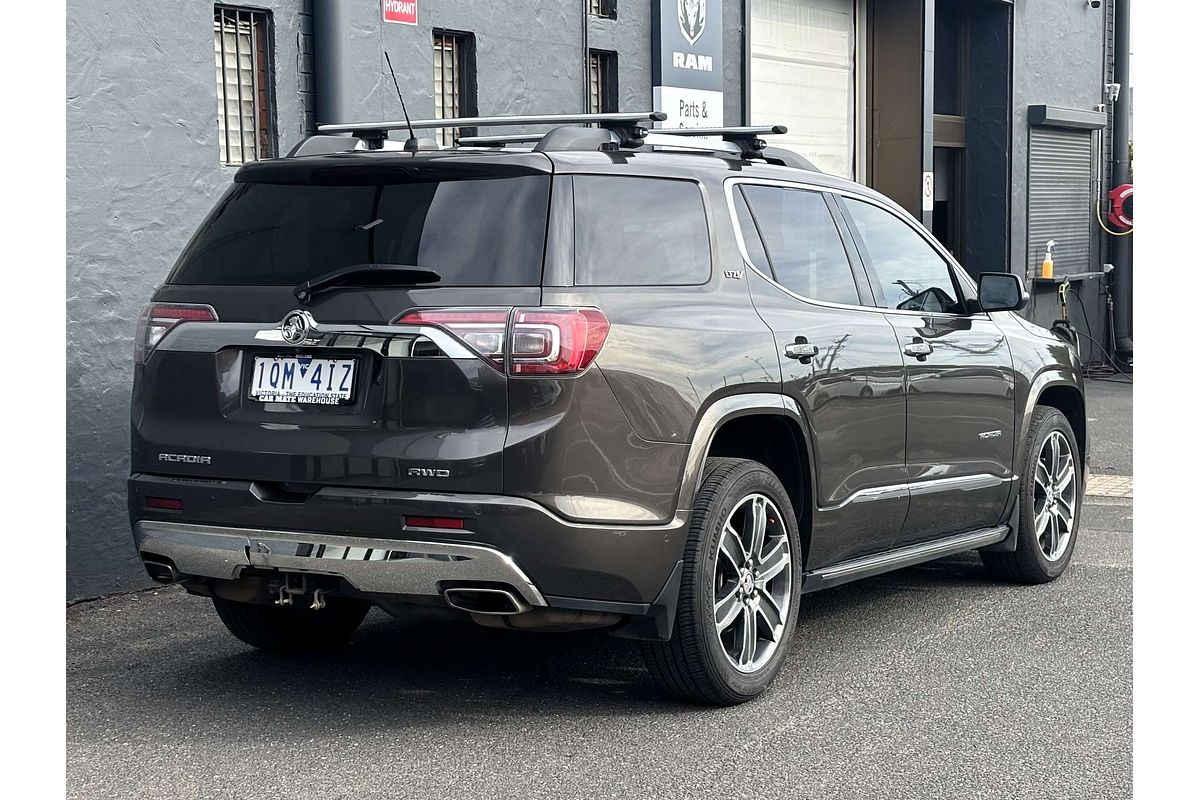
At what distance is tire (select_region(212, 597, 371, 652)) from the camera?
598 cm

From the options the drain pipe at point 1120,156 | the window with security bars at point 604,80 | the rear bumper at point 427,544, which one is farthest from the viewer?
the drain pipe at point 1120,156

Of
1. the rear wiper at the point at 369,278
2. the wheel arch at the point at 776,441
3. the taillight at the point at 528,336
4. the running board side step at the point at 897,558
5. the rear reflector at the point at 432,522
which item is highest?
the rear wiper at the point at 369,278

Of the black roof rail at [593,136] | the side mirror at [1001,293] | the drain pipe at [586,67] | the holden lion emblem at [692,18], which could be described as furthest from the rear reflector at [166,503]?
the holden lion emblem at [692,18]

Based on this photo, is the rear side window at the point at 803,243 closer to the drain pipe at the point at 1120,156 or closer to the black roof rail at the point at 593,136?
the black roof rail at the point at 593,136

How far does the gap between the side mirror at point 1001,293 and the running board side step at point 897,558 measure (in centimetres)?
98

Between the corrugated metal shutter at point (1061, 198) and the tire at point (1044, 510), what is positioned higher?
the corrugated metal shutter at point (1061, 198)

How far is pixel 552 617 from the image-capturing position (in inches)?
193

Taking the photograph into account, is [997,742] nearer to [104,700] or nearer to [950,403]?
[950,403]

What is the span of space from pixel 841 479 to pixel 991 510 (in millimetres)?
1409

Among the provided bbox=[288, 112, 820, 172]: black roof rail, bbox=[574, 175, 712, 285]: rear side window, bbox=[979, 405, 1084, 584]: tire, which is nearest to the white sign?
bbox=[979, 405, 1084, 584]: tire

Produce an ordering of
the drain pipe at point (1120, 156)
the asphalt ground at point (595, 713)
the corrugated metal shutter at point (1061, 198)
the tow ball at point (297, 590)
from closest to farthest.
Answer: the asphalt ground at point (595, 713) < the tow ball at point (297, 590) < the corrugated metal shutter at point (1061, 198) < the drain pipe at point (1120, 156)

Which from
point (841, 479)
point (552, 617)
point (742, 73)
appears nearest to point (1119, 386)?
point (742, 73)

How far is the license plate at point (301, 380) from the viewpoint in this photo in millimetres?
4906

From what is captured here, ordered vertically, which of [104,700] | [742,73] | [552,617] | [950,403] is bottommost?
[104,700]
